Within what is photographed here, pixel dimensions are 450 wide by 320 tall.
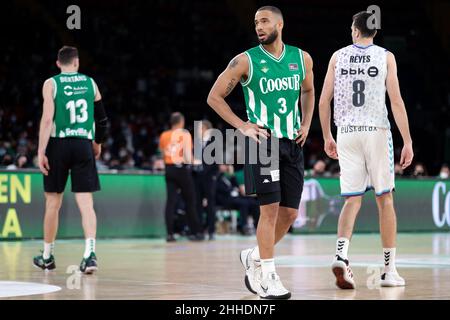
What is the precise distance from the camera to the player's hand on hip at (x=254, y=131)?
6.95 meters

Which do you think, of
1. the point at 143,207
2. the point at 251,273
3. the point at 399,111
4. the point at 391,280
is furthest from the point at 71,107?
the point at 143,207

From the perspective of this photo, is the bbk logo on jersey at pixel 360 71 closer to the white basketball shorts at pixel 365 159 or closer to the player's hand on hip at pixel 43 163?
the white basketball shorts at pixel 365 159

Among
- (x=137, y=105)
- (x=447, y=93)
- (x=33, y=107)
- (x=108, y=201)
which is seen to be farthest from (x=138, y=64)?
(x=108, y=201)

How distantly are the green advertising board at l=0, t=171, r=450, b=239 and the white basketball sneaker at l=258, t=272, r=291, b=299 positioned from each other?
365 inches

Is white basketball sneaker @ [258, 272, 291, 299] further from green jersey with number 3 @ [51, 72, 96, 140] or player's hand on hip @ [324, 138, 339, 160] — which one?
green jersey with number 3 @ [51, 72, 96, 140]

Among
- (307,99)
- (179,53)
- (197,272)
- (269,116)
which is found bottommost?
(197,272)

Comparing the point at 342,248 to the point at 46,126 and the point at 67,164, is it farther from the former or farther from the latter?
the point at 46,126

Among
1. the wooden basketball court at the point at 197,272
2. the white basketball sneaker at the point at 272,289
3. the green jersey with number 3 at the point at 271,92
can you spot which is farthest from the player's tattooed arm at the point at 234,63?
the wooden basketball court at the point at 197,272

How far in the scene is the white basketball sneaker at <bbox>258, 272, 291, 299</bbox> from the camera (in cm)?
673

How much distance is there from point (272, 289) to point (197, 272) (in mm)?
2715

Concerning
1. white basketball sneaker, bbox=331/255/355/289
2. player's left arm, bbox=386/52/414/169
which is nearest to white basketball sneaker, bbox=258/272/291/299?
white basketball sneaker, bbox=331/255/355/289

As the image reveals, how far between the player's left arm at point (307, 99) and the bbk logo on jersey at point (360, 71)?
0.66m

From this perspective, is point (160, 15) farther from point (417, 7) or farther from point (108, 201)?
point (108, 201)

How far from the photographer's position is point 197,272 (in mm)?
9422
